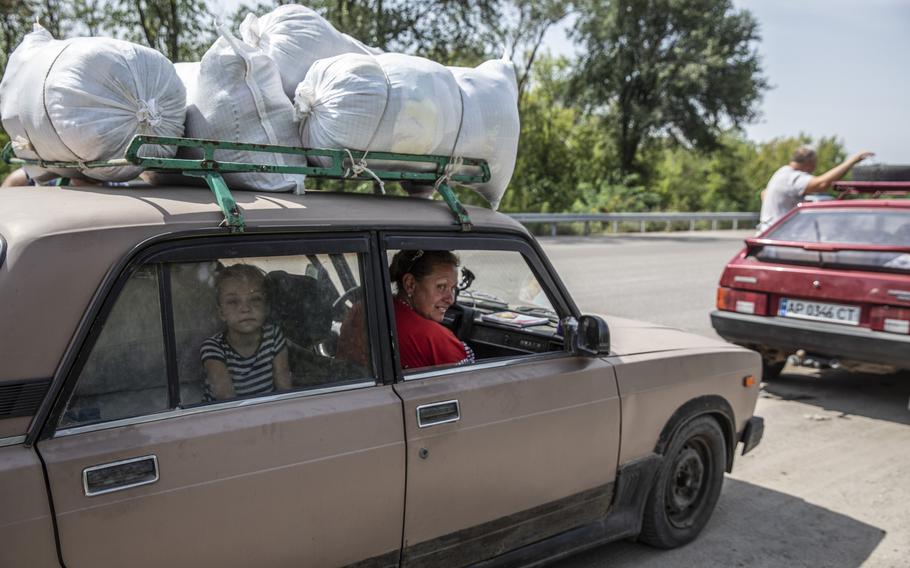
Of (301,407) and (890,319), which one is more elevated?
(301,407)

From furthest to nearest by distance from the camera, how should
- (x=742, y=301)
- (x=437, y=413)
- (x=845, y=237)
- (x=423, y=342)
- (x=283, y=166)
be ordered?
1. (x=742, y=301)
2. (x=845, y=237)
3. (x=423, y=342)
4. (x=437, y=413)
5. (x=283, y=166)

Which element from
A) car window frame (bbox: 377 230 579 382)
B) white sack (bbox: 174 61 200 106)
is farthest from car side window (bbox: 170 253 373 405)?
white sack (bbox: 174 61 200 106)

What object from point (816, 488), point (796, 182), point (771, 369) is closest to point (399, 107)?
point (816, 488)

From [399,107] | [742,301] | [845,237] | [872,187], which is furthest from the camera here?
[872,187]

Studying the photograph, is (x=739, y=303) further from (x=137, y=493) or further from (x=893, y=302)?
(x=137, y=493)

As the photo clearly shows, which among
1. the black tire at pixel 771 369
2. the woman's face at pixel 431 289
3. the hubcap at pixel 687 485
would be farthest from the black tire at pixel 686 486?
the black tire at pixel 771 369

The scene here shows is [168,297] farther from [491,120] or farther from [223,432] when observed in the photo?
[491,120]

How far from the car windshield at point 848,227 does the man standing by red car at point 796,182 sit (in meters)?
1.13

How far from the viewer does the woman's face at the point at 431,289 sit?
307cm

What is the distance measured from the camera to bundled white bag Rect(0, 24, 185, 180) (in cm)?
232

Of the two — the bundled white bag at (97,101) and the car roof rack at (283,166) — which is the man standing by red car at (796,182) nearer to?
the car roof rack at (283,166)

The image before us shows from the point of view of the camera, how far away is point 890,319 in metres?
5.70

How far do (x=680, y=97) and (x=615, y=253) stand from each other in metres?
21.4

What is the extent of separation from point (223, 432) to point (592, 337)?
1.51 meters
